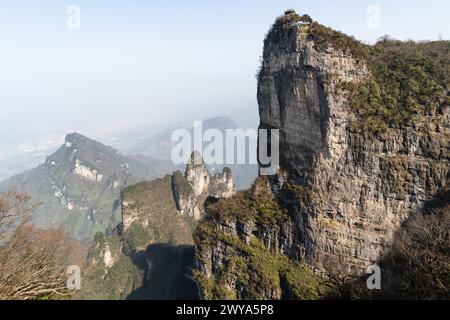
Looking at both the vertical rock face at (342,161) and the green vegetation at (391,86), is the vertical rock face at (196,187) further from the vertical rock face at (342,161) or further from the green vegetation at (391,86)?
the green vegetation at (391,86)

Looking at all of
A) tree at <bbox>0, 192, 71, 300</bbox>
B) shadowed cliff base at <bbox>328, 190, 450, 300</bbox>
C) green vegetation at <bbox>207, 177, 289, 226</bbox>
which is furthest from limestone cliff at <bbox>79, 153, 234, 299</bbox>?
shadowed cliff base at <bbox>328, 190, 450, 300</bbox>

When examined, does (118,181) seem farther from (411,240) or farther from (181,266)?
(411,240)

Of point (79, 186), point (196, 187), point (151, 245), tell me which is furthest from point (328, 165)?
point (79, 186)

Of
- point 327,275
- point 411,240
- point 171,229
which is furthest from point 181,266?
point 411,240

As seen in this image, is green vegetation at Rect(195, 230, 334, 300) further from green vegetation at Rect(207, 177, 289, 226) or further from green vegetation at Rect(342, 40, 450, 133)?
green vegetation at Rect(342, 40, 450, 133)

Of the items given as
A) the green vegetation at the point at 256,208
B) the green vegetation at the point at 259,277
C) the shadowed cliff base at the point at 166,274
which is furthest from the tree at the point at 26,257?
the shadowed cliff base at the point at 166,274

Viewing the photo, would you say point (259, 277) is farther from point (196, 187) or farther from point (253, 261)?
point (196, 187)
